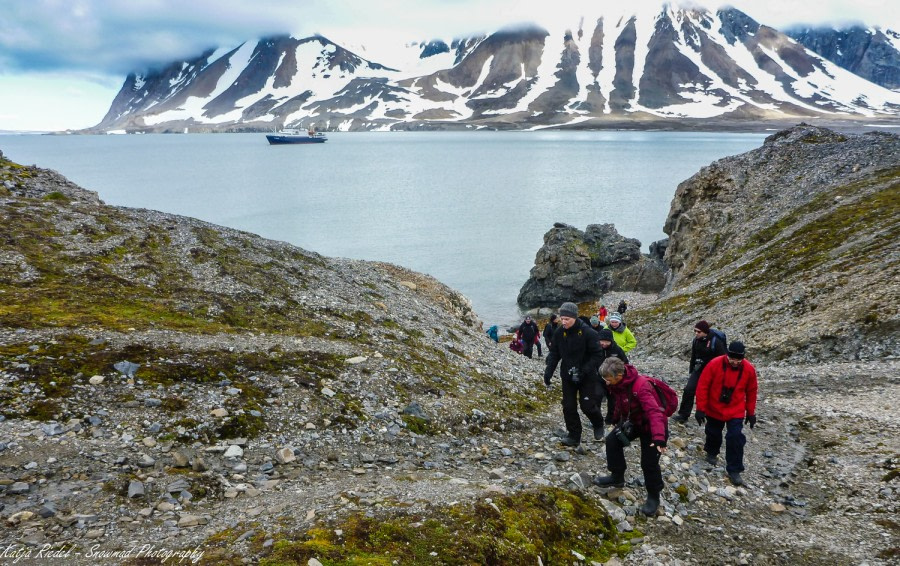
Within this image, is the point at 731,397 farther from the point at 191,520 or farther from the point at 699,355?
the point at 191,520

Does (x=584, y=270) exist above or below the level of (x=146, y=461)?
below

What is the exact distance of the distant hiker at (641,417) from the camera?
10.1 m

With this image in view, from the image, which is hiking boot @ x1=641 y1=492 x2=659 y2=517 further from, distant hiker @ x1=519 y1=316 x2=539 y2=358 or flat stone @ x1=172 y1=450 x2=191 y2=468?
distant hiker @ x1=519 y1=316 x2=539 y2=358

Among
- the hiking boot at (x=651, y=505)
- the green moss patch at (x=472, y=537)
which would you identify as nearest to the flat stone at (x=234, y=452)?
the green moss patch at (x=472, y=537)

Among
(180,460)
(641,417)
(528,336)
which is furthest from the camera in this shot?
(528,336)

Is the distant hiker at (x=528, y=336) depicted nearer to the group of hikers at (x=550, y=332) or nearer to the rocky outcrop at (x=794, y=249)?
the group of hikers at (x=550, y=332)

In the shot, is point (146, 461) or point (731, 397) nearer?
point (146, 461)

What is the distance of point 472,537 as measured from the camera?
27.8 feet

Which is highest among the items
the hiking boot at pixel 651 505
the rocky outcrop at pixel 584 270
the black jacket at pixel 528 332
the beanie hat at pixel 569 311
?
the beanie hat at pixel 569 311

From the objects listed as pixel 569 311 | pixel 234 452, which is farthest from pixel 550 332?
pixel 234 452

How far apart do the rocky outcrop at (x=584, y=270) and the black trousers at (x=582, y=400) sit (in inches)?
1780

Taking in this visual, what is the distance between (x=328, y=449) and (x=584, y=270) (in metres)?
51.4

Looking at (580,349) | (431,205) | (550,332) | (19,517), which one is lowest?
(550,332)

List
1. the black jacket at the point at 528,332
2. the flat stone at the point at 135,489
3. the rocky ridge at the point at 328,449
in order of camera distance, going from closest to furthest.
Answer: the rocky ridge at the point at 328,449, the flat stone at the point at 135,489, the black jacket at the point at 528,332
